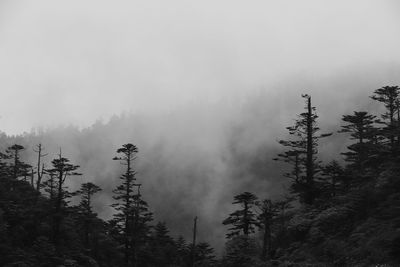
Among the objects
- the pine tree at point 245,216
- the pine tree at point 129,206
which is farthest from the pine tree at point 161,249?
the pine tree at point 245,216

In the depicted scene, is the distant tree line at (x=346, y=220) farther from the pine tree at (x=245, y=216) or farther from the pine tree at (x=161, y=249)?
the pine tree at (x=161, y=249)

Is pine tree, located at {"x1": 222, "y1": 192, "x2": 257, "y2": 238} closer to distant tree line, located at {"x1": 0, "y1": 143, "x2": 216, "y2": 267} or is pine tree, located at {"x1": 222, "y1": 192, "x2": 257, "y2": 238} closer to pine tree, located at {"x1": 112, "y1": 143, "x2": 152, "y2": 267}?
pine tree, located at {"x1": 112, "y1": 143, "x2": 152, "y2": 267}

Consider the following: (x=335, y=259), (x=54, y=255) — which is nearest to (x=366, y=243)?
(x=335, y=259)

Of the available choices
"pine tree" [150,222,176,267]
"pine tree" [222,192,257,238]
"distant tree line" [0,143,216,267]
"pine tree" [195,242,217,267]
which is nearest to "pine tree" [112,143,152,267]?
"distant tree line" [0,143,216,267]

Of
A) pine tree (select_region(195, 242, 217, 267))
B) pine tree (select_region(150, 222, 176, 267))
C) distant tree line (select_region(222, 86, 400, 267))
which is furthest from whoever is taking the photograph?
pine tree (select_region(195, 242, 217, 267))

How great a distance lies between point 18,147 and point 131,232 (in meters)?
25.2

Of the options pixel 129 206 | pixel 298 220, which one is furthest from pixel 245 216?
pixel 298 220

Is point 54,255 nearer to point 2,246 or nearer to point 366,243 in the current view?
point 2,246

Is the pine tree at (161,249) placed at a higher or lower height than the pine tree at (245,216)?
lower

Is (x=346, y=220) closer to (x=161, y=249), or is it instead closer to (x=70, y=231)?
(x=70, y=231)

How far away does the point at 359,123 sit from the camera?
134 ft

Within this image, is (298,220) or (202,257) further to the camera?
(202,257)

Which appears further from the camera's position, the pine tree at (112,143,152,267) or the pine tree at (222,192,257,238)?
the pine tree at (112,143,152,267)

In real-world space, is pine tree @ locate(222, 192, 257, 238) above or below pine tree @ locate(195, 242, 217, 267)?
above
